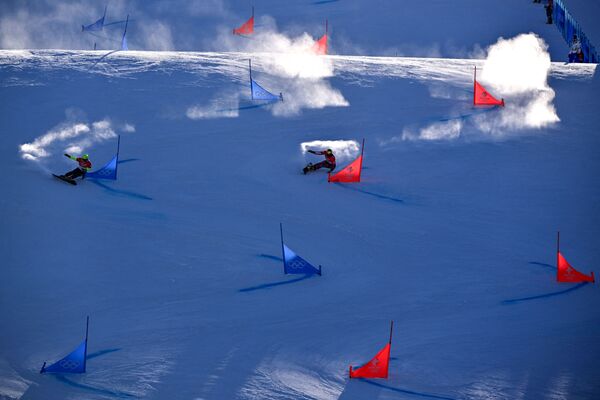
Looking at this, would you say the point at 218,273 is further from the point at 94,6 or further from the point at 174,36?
the point at 94,6

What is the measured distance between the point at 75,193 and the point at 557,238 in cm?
878

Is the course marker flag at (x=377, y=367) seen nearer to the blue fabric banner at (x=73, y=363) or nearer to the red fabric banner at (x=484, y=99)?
the blue fabric banner at (x=73, y=363)

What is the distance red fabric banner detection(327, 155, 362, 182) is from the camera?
20.8m

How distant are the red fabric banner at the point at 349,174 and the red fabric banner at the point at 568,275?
4450 millimetres

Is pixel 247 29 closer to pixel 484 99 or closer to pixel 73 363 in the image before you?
pixel 484 99

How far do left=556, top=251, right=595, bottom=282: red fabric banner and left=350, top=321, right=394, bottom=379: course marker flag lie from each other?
3.97m

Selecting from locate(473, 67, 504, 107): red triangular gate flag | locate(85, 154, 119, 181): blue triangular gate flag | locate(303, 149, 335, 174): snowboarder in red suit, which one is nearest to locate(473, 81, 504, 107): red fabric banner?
locate(473, 67, 504, 107): red triangular gate flag

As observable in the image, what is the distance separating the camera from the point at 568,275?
18203mm

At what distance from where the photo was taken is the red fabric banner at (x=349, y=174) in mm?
20828

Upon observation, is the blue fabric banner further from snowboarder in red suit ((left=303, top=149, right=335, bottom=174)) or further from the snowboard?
snowboarder in red suit ((left=303, top=149, right=335, bottom=174))

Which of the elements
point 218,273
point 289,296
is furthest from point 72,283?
point 289,296

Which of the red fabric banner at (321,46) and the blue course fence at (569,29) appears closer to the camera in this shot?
the red fabric banner at (321,46)

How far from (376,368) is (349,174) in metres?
5.93

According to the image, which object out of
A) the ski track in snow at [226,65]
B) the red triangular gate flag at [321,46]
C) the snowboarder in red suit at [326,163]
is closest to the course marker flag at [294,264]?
the snowboarder in red suit at [326,163]
